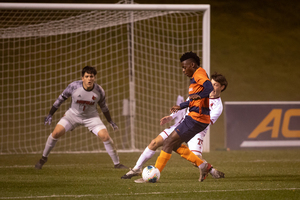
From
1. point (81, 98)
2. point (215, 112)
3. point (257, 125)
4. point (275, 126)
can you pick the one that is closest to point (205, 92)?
point (215, 112)

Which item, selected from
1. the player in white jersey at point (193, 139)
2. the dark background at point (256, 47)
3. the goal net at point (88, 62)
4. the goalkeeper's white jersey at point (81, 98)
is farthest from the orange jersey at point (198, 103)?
the dark background at point (256, 47)

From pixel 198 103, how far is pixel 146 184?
41.1 inches

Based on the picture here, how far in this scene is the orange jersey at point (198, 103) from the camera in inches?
170

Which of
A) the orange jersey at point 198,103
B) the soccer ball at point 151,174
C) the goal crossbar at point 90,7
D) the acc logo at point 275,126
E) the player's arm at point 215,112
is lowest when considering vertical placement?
the acc logo at point 275,126

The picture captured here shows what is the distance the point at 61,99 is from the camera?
20.1 feet

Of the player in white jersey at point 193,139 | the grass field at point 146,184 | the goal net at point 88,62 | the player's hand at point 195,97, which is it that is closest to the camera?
the grass field at point 146,184

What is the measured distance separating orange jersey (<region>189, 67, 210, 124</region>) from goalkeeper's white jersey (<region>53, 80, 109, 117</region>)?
6.98 ft

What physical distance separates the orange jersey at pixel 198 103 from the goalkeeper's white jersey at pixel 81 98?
83.7 inches

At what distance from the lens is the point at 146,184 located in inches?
177

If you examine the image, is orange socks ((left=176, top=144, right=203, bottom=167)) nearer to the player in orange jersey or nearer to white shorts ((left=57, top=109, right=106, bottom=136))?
the player in orange jersey

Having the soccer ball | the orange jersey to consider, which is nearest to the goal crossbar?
the orange jersey

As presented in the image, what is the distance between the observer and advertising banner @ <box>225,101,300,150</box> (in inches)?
352

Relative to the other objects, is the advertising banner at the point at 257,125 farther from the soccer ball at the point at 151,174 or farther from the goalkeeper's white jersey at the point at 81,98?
the soccer ball at the point at 151,174

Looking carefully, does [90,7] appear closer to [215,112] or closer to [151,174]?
[215,112]
